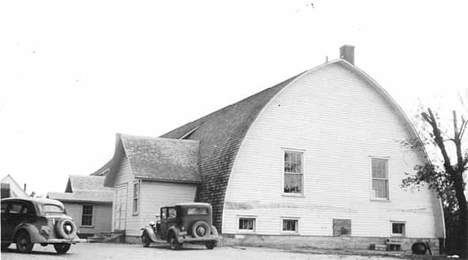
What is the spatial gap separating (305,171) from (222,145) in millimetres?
3628

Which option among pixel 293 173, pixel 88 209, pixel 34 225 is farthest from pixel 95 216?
pixel 34 225

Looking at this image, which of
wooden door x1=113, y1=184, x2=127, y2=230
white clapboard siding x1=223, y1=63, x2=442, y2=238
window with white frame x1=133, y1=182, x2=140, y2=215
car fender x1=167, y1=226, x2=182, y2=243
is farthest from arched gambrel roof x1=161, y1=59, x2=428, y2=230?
wooden door x1=113, y1=184, x2=127, y2=230

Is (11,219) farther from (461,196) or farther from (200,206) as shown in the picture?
(461,196)

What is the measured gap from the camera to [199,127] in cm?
3052

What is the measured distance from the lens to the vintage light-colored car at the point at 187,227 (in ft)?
62.3

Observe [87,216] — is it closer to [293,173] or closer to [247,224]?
[247,224]

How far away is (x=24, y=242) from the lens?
1478 cm

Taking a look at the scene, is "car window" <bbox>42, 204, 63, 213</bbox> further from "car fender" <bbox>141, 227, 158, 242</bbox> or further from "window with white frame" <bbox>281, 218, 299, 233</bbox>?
"window with white frame" <bbox>281, 218, 299, 233</bbox>

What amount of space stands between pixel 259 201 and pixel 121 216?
771 cm

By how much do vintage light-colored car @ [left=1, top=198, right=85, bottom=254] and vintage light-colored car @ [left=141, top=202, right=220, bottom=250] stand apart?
4.48 m

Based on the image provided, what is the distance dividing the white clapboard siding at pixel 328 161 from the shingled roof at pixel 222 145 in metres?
0.30

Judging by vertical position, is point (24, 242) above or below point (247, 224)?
below

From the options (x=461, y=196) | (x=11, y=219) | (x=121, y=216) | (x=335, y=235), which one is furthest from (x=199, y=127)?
Result: (x=11, y=219)

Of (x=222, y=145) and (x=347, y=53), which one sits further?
(x=347, y=53)
